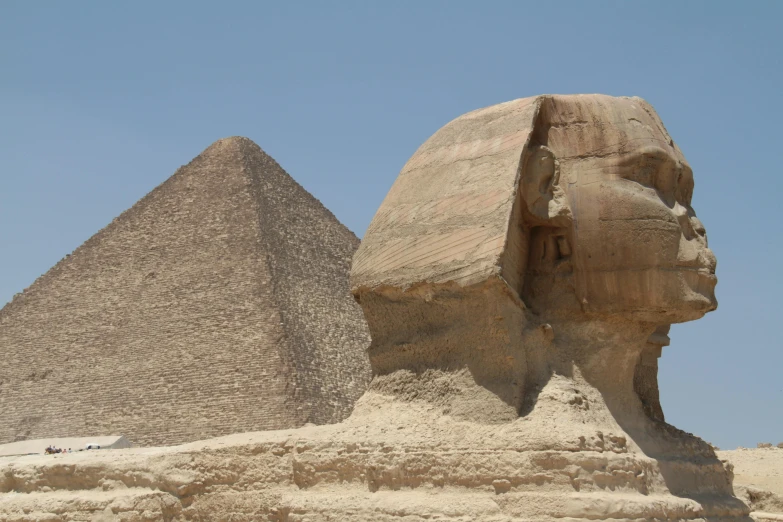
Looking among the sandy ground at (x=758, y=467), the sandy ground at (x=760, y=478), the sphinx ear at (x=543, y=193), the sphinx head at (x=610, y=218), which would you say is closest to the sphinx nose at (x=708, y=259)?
the sphinx head at (x=610, y=218)

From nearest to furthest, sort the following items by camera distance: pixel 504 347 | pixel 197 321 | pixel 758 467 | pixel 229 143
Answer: pixel 504 347 < pixel 758 467 < pixel 197 321 < pixel 229 143

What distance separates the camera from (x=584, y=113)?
15.3 feet

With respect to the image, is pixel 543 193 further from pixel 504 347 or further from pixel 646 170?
pixel 504 347

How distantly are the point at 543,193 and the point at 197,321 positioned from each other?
67806mm

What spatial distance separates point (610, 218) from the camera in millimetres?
4461

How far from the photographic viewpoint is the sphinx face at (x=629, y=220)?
4426 millimetres

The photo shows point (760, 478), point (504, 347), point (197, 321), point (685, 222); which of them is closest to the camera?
point (504, 347)

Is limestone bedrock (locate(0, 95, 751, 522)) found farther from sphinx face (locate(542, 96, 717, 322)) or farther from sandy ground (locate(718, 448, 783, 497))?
sandy ground (locate(718, 448, 783, 497))

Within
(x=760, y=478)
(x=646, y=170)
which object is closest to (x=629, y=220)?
(x=646, y=170)

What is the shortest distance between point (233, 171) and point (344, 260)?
8758 mm

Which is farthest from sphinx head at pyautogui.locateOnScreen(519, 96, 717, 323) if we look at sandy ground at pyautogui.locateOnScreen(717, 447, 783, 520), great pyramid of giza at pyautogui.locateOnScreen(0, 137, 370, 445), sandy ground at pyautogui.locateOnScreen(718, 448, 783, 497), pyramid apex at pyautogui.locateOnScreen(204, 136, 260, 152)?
pyramid apex at pyautogui.locateOnScreen(204, 136, 260, 152)

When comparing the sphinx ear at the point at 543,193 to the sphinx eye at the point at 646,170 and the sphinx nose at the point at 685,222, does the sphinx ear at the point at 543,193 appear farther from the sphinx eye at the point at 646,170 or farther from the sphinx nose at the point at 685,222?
the sphinx nose at the point at 685,222

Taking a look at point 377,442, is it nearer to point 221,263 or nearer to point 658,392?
point 658,392

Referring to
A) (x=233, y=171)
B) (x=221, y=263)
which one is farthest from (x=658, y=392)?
(x=233, y=171)
